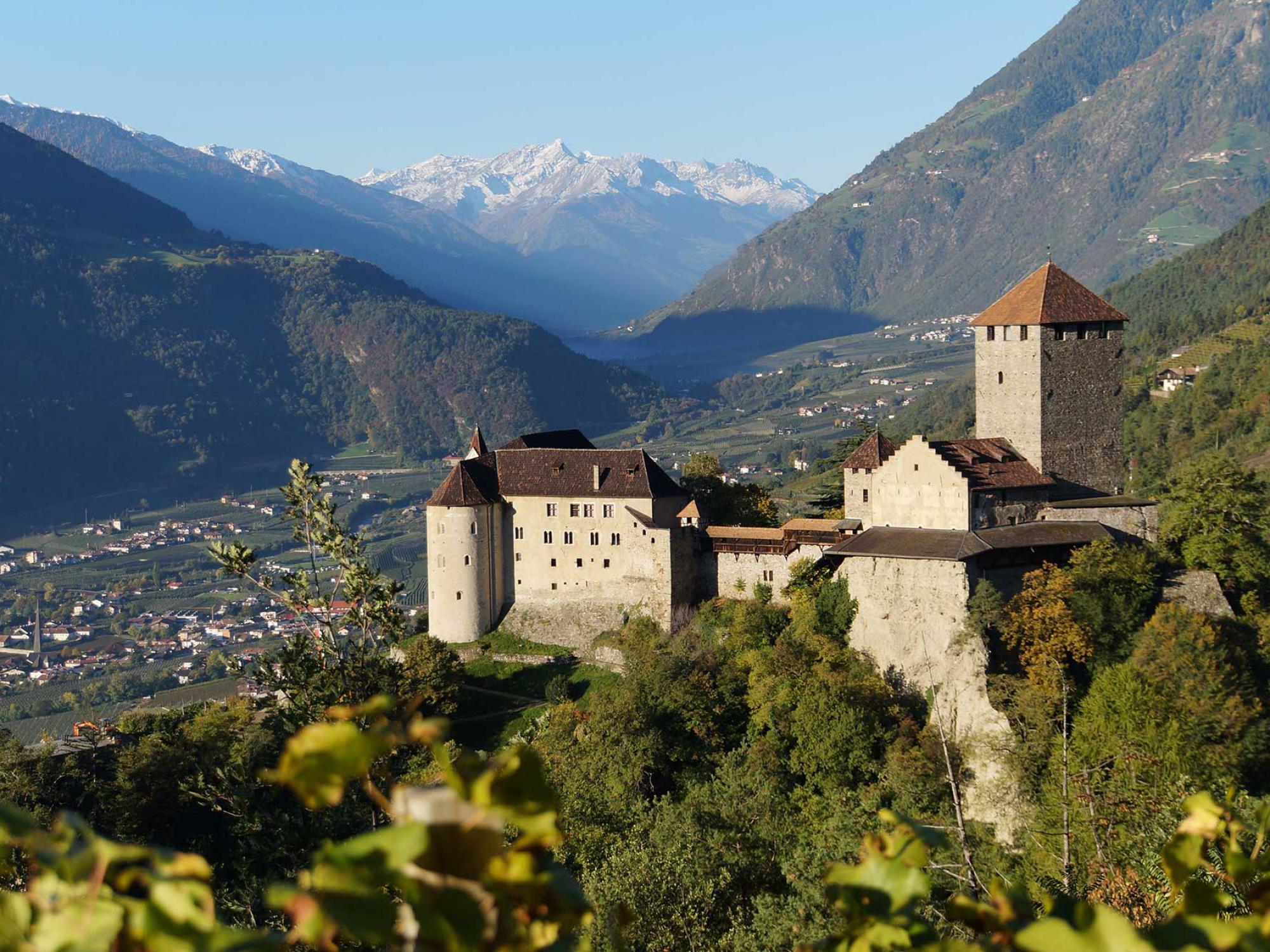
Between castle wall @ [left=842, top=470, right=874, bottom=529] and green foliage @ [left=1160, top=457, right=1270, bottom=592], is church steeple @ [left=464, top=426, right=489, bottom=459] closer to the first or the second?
castle wall @ [left=842, top=470, right=874, bottom=529]

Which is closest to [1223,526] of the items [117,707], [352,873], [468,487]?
[468,487]

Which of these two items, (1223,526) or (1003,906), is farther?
(1223,526)

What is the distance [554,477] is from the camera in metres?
59.4

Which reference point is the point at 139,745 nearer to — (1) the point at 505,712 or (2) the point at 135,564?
(1) the point at 505,712

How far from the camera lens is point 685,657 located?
51875 mm

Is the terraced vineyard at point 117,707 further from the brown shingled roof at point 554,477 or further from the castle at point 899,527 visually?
the brown shingled roof at point 554,477

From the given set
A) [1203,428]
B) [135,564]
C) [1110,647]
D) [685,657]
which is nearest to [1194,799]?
[1110,647]

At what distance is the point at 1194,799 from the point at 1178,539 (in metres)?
45.7

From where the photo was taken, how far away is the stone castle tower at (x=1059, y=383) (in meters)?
50.7

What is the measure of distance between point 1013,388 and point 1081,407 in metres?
2.61

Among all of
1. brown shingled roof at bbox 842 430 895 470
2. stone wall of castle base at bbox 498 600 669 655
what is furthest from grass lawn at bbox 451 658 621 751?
brown shingled roof at bbox 842 430 895 470

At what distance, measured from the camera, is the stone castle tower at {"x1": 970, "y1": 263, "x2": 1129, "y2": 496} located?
50.7 metres

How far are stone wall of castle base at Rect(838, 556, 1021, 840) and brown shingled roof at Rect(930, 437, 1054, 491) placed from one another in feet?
13.0

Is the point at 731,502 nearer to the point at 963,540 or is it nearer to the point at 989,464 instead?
the point at 989,464
